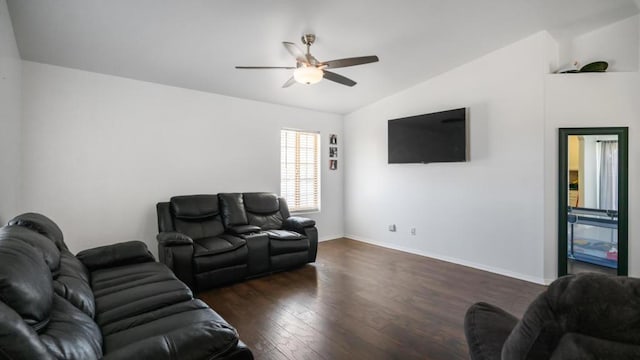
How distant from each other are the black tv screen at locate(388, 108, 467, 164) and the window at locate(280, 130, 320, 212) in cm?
151

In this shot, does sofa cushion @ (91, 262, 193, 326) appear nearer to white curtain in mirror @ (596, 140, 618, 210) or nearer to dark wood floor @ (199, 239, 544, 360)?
dark wood floor @ (199, 239, 544, 360)

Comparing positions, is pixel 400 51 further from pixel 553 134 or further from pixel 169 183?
pixel 169 183

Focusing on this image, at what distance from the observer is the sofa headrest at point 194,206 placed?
3764 mm

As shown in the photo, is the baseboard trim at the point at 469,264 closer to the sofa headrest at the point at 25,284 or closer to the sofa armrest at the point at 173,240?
the sofa armrest at the point at 173,240

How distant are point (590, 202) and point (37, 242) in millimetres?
5127

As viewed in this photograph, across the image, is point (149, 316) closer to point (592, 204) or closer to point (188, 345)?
point (188, 345)

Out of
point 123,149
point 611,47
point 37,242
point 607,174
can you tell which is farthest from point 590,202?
point 123,149

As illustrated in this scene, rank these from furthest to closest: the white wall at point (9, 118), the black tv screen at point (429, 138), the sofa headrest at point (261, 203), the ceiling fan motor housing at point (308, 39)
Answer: the sofa headrest at point (261, 203) < the black tv screen at point (429, 138) < the ceiling fan motor housing at point (308, 39) < the white wall at point (9, 118)

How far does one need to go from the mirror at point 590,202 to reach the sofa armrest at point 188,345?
3907 millimetres

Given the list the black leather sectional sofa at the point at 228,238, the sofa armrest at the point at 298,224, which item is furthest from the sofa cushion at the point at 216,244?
the sofa armrest at the point at 298,224

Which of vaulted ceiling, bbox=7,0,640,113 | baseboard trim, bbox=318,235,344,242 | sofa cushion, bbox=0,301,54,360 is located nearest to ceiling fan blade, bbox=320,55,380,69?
vaulted ceiling, bbox=7,0,640,113

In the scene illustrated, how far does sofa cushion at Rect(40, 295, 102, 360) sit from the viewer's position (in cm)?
101

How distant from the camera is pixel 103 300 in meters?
1.84

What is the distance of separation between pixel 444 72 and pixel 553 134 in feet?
5.41
